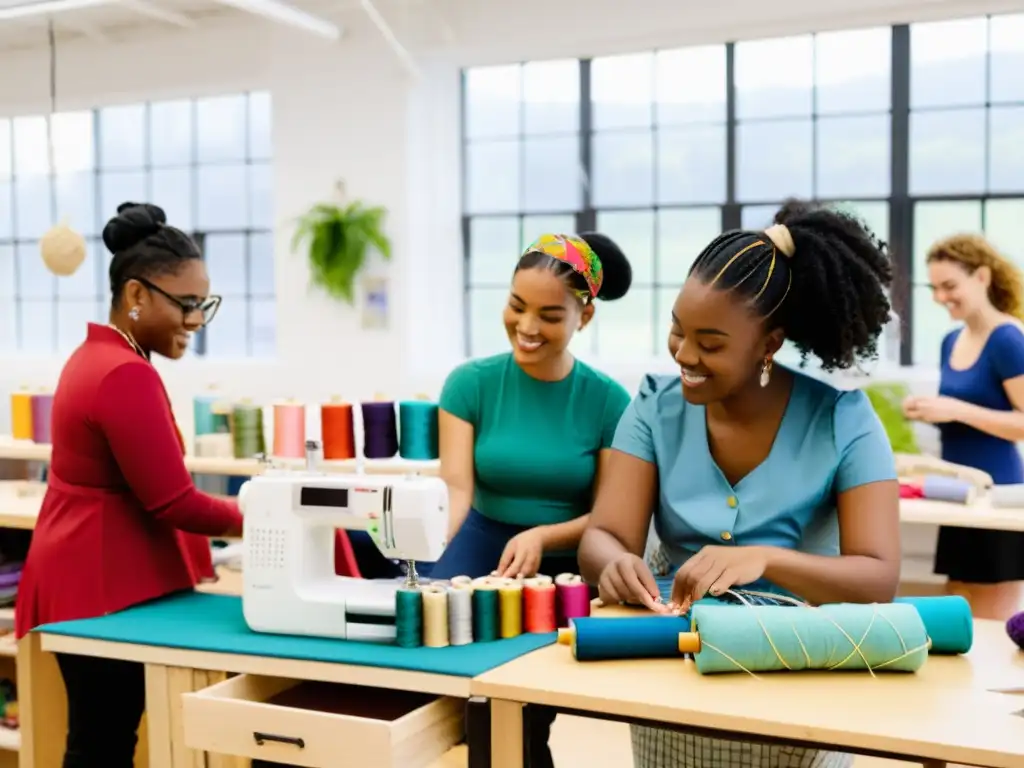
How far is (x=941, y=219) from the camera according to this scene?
5.78 meters

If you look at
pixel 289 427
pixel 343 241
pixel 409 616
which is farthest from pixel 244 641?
pixel 343 241

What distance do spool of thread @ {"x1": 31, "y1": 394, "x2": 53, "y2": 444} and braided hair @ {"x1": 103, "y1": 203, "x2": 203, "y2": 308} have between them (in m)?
2.40

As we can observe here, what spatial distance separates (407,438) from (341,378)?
11.6ft

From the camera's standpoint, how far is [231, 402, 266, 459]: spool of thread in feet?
14.2

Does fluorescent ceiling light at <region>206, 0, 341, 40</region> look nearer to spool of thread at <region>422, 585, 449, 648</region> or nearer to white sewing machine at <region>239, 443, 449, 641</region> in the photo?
white sewing machine at <region>239, 443, 449, 641</region>

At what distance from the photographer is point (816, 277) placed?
1.81 meters

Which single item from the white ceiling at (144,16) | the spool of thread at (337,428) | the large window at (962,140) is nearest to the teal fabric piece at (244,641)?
the spool of thread at (337,428)

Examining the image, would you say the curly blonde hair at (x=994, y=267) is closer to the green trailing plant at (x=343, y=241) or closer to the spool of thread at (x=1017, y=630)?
the spool of thread at (x=1017, y=630)

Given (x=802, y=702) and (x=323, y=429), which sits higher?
(x=323, y=429)

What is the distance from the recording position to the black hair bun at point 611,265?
241 cm

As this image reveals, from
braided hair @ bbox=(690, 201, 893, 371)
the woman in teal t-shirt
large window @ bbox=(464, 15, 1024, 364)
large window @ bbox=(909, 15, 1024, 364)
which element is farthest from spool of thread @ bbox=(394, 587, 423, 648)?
large window @ bbox=(909, 15, 1024, 364)

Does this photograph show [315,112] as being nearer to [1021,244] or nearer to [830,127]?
[830,127]

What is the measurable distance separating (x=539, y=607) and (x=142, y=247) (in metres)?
1.06

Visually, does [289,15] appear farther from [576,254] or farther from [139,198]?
[576,254]
